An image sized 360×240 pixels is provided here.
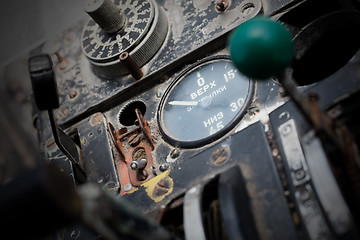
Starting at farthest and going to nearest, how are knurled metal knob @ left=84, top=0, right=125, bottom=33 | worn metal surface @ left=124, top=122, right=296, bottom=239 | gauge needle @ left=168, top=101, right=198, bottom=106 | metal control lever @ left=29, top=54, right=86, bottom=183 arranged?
knurled metal knob @ left=84, top=0, right=125, bottom=33 → gauge needle @ left=168, top=101, right=198, bottom=106 → metal control lever @ left=29, top=54, right=86, bottom=183 → worn metal surface @ left=124, top=122, right=296, bottom=239

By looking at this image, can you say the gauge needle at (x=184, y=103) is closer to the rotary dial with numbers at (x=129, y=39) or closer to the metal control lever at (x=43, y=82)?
the rotary dial with numbers at (x=129, y=39)

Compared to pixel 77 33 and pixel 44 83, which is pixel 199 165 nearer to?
pixel 44 83

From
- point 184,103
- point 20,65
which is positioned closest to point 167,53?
point 184,103

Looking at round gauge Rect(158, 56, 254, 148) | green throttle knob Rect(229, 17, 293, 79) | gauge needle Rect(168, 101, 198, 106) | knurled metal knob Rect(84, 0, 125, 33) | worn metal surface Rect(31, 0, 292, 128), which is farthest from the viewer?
knurled metal knob Rect(84, 0, 125, 33)

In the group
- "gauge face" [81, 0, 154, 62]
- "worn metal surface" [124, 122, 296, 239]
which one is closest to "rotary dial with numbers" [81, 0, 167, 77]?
"gauge face" [81, 0, 154, 62]

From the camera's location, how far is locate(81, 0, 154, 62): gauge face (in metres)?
2.04

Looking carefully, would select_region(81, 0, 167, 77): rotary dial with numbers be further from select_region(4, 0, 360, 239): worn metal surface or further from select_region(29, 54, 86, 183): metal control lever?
select_region(29, 54, 86, 183): metal control lever

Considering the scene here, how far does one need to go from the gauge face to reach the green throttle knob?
3.44 feet

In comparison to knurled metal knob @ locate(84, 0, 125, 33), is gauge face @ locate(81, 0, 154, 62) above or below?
below

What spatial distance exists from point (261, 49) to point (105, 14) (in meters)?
1.19

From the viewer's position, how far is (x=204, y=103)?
5.74ft

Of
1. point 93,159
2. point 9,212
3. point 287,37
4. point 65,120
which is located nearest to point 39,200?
point 9,212

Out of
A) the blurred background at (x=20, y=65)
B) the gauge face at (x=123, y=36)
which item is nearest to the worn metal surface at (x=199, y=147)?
the gauge face at (x=123, y=36)

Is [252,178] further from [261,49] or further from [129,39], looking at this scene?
[129,39]
